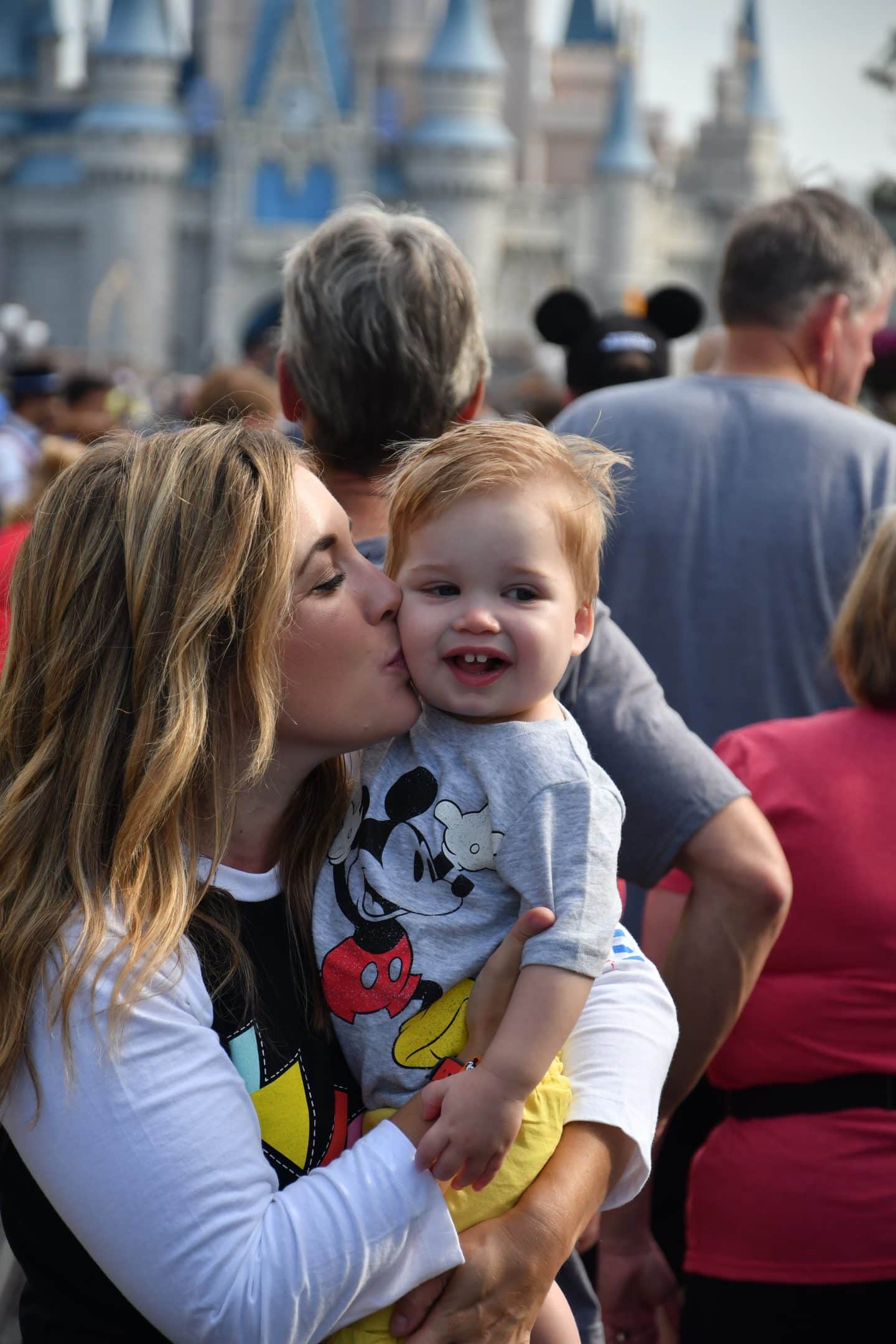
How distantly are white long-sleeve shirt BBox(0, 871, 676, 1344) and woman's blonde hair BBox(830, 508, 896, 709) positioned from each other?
40.9 inches

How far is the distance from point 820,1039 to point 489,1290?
785 mm

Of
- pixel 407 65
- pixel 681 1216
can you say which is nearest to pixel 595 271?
pixel 407 65

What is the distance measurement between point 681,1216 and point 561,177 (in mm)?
50790

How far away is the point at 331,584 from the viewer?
163 centimetres

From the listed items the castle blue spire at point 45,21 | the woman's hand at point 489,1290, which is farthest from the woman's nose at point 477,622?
the castle blue spire at point 45,21

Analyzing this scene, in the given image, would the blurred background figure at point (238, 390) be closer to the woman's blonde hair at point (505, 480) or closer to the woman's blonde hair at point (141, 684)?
the woman's blonde hair at point (505, 480)

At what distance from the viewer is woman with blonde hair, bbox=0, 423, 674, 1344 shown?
4.56ft

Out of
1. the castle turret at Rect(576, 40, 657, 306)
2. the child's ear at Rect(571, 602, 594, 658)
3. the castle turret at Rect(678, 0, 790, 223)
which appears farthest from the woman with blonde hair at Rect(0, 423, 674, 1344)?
the castle turret at Rect(678, 0, 790, 223)

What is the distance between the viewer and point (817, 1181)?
2.08m

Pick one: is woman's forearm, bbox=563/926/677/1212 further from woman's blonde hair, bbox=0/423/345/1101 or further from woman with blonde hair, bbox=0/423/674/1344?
woman's blonde hair, bbox=0/423/345/1101

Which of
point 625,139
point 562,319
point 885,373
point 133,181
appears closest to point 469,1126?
point 562,319

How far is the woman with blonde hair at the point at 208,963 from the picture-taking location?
1.39 meters

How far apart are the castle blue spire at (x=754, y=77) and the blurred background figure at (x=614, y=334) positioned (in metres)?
46.7

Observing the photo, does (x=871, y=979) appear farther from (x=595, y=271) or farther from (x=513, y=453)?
(x=595, y=271)
